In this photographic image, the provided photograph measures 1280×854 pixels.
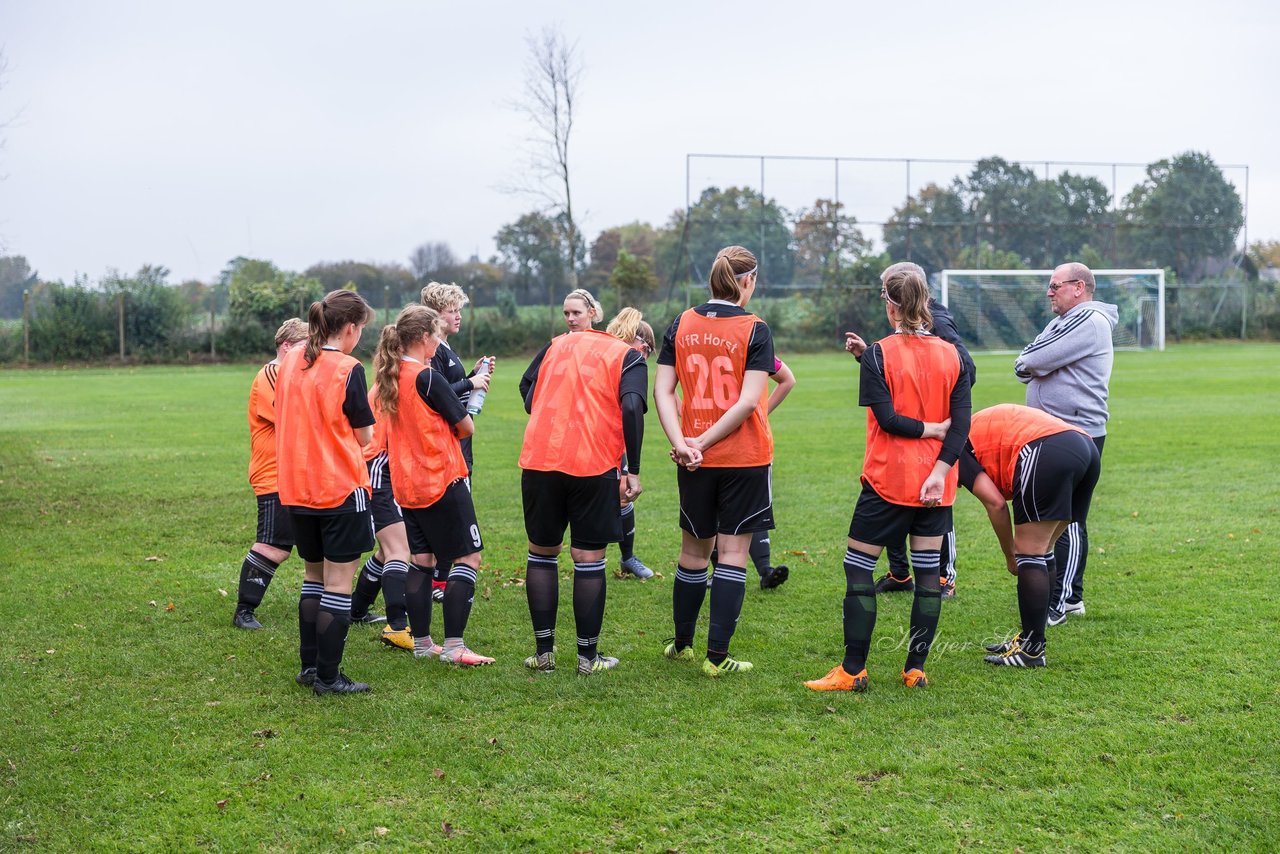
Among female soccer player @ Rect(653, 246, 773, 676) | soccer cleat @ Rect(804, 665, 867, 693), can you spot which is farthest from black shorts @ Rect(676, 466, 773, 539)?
soccer cleat @ Rect(804, 665, 867, 693)

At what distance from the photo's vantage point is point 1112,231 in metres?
44.8

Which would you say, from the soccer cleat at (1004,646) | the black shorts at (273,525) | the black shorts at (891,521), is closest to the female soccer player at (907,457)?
the black shorts at (891,521)

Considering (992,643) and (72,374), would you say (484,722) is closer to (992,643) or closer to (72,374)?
(992,643)

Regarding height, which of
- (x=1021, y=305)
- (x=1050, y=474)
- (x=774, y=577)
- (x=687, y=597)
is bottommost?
(x=774, y=577)

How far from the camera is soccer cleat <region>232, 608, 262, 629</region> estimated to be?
624cm

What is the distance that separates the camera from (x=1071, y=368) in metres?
6.05

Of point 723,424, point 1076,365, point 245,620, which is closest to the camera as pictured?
point 723,424

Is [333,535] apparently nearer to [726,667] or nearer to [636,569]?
[726,667]

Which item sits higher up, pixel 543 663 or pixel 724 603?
pixel 724 603

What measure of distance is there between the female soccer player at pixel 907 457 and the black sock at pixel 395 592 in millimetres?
2241

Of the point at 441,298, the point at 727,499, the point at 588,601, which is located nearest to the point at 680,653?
the point at 588,601

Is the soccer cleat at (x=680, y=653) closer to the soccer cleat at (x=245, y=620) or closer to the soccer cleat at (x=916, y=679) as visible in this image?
the soccer cleat at (x=916, y=679)

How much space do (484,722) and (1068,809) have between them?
2315 mm

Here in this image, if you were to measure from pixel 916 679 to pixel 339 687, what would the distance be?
2.65 meters
